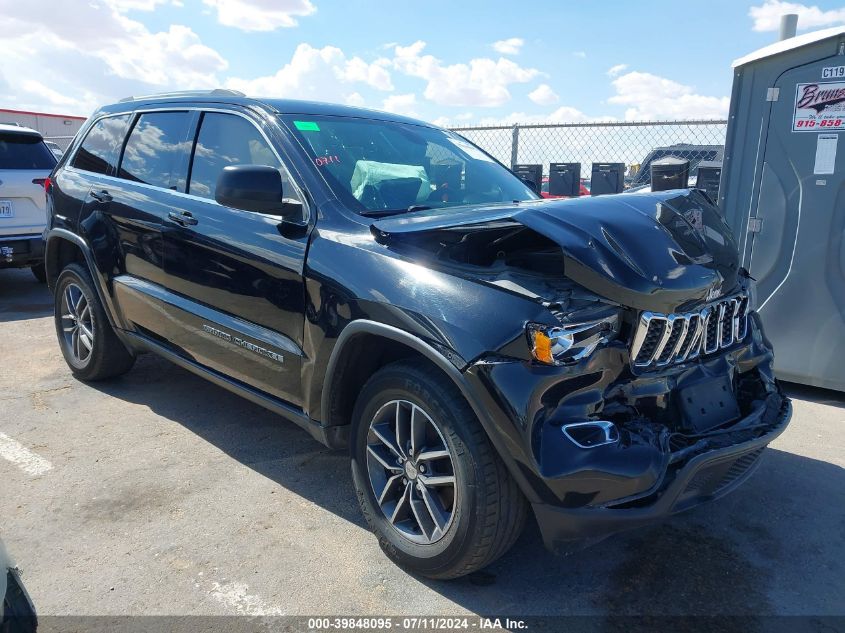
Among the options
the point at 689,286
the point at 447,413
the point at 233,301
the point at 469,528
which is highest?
the point at 689,286

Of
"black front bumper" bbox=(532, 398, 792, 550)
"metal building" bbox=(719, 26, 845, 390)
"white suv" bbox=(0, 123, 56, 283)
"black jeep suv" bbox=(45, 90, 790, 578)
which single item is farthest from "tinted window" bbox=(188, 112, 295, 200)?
"white suv" bbox=(0, 123, 56, 283)

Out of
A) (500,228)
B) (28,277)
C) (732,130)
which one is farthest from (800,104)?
(28,277)

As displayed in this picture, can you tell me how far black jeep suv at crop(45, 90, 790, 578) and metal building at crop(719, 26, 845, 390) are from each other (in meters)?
2.25

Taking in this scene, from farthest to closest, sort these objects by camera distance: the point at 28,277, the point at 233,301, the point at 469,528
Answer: the point at 28,277 → the point at 233,301 → the point at 469,528

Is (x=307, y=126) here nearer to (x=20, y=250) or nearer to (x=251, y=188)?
(x=251, y=188)

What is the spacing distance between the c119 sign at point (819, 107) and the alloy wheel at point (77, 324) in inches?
207

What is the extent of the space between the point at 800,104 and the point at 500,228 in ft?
11.9

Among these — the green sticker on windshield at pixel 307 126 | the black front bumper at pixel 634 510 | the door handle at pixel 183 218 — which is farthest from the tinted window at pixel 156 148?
the black front bumper at pixel 634 510

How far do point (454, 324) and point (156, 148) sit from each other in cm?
269

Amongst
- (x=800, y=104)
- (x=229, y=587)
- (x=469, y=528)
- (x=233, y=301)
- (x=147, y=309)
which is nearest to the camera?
(x=469, y=528)

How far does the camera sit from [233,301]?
3.31 m

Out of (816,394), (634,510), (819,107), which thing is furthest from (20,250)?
(816,394)

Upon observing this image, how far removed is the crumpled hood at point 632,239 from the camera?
2.27 m

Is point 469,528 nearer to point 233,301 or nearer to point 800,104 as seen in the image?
point 233,301
